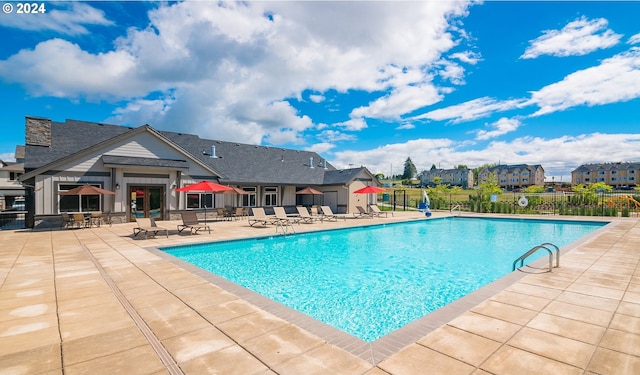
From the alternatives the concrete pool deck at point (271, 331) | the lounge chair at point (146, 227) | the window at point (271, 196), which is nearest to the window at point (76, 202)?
the lounge chair at point (146, 227)

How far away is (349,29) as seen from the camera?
39.1 ft

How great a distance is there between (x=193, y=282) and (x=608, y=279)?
858 cm

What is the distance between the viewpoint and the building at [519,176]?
9506 cm

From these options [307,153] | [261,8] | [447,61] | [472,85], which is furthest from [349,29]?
[307,153]

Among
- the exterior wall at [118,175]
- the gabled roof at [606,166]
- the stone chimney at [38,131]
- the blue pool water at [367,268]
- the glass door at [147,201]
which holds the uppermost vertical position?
the gabled roof at [606,166]

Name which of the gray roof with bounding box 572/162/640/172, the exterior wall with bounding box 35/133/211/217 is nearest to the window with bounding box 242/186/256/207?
the exterior wall with bounding box 35/133/211/217

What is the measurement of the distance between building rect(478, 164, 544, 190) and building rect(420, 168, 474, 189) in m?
10.1

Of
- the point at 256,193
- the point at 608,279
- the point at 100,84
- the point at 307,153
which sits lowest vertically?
the point at 608,279

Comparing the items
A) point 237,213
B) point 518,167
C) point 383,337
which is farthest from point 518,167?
point 383,337

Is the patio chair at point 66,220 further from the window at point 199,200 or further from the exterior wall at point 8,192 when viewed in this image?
the exterior wall at point 8,192

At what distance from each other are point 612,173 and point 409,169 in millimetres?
60503

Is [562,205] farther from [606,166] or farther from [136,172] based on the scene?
[606,166]

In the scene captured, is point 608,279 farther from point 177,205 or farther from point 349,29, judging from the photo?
point 177,205

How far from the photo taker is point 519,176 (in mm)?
96312
